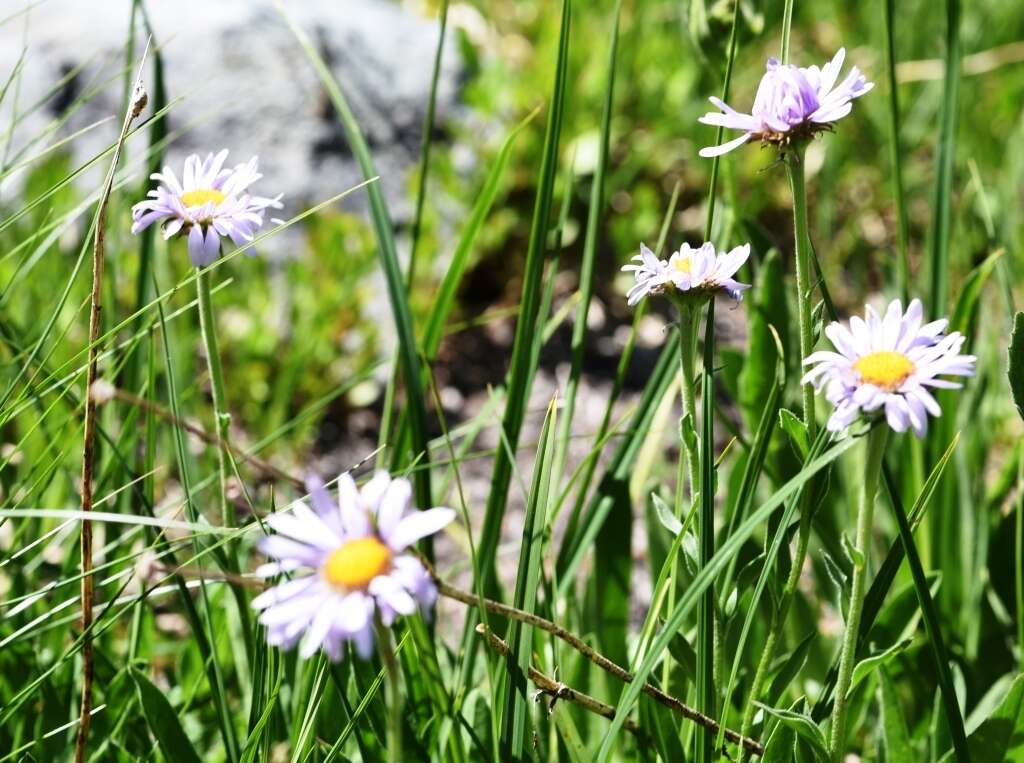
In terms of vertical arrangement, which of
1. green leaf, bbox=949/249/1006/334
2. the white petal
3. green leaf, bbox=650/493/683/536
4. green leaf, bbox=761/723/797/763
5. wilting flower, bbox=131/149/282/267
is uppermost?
wilting flower, bbox=131/149/282/267

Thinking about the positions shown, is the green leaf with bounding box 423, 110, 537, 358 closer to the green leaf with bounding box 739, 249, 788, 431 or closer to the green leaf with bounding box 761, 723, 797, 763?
the green leaf with bounding box 739, 249, 788, 431

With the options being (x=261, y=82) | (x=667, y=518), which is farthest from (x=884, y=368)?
(x=261, y=82)

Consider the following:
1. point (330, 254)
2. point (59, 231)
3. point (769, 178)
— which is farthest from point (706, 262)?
point (769, 178)

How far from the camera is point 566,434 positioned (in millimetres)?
1189

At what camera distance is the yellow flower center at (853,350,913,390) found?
0.68 metres

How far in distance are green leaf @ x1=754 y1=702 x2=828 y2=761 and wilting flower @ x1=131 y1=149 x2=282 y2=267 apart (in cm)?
53

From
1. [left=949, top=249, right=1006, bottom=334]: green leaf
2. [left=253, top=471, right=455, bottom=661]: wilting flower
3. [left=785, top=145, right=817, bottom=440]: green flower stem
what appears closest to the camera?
[left=253, top=471, right=455, bottom=661]: wilting flower

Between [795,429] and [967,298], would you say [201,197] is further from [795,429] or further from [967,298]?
[967,298]

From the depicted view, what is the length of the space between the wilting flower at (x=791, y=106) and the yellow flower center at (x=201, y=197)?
1.25ft

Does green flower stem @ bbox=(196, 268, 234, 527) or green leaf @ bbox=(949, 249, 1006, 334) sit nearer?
green flower stem @ bbox=(196, 268, 234, 527)

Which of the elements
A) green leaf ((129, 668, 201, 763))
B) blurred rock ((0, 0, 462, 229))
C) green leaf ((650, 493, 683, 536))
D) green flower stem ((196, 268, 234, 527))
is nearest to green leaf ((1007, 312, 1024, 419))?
green leaf ((650, 493, 683, 536))

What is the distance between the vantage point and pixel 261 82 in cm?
268

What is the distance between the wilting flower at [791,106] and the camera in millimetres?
743

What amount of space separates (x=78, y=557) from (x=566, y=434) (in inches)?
22.3
